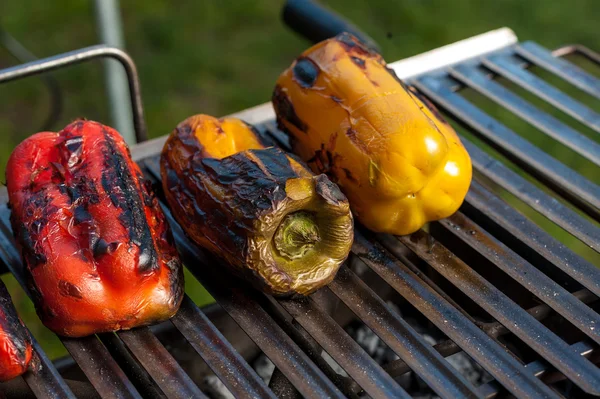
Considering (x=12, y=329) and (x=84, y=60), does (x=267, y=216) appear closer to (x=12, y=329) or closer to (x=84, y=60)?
(x=12, y=329)

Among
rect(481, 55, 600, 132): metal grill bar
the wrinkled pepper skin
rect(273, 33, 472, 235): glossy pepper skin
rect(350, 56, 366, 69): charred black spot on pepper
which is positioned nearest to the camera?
the wrinkled pepper skin

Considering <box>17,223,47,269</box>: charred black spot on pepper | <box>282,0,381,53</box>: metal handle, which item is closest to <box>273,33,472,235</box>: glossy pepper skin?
<box>282,0,381,53</box>: metal handle

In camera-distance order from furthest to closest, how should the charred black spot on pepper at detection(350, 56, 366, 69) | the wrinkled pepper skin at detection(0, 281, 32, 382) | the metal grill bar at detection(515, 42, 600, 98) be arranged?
1. the metal grill bar at detection(515, 42, 600, 98)
2. the charred black spot on pepper at detection(350, 56, 366, 69)
3. the wrinkled pepper skin at detection(0, 281, 32, 382)

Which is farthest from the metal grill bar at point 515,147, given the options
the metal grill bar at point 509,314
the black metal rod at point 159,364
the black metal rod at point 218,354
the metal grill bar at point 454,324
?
the black metal rod at point 159,364

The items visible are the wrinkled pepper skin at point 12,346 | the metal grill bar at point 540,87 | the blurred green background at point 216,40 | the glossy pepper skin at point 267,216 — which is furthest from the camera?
Answer: the blurred green background at point 216,40

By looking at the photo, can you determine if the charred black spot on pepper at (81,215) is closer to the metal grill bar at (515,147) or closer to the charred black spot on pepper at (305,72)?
the charred black spot on pepper at (305,72)

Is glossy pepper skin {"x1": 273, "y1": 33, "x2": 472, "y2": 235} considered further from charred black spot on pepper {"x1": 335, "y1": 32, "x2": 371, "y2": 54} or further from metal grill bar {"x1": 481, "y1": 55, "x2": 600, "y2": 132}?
metal grill bar {"x1": 481, "y1": 55, "x2": 600, "y2": 132}

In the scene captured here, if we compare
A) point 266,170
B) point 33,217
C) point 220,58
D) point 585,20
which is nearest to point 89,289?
point 33,217
